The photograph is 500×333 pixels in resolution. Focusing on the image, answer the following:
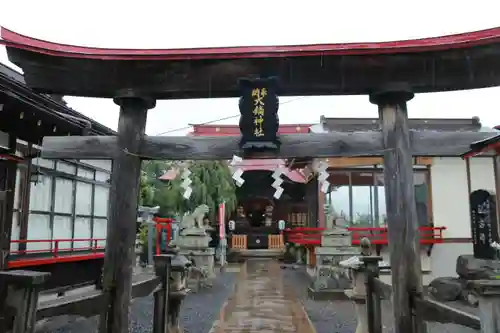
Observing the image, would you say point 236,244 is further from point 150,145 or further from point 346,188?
point 150,145

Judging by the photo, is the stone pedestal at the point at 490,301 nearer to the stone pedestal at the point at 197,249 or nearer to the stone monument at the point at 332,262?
the stone monument at the point at 332,262

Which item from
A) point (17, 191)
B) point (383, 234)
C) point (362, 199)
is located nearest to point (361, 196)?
point (362, 199)

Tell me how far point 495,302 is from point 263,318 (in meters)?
7.33

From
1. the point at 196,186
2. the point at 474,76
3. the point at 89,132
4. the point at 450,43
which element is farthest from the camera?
the point at 196,186

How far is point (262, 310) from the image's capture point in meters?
11.0

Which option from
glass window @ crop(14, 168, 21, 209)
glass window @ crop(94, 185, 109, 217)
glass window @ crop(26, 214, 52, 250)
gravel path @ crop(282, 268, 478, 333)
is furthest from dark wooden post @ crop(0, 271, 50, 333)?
glass window @ crop(94, 185, 109, 217)

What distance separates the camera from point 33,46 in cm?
560

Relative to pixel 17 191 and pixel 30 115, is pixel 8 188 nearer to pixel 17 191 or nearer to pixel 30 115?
pixel 17 191

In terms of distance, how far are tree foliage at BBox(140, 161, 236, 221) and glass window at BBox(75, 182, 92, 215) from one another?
8656 millimetres

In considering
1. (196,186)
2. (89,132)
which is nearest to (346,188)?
(196,186)

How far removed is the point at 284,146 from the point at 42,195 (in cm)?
725

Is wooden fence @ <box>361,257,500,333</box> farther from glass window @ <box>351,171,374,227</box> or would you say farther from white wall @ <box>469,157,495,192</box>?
white wall @ <box>469,157,495,192</box>

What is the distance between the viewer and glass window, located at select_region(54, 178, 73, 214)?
1080cm

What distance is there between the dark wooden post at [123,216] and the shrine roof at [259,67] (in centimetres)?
46
